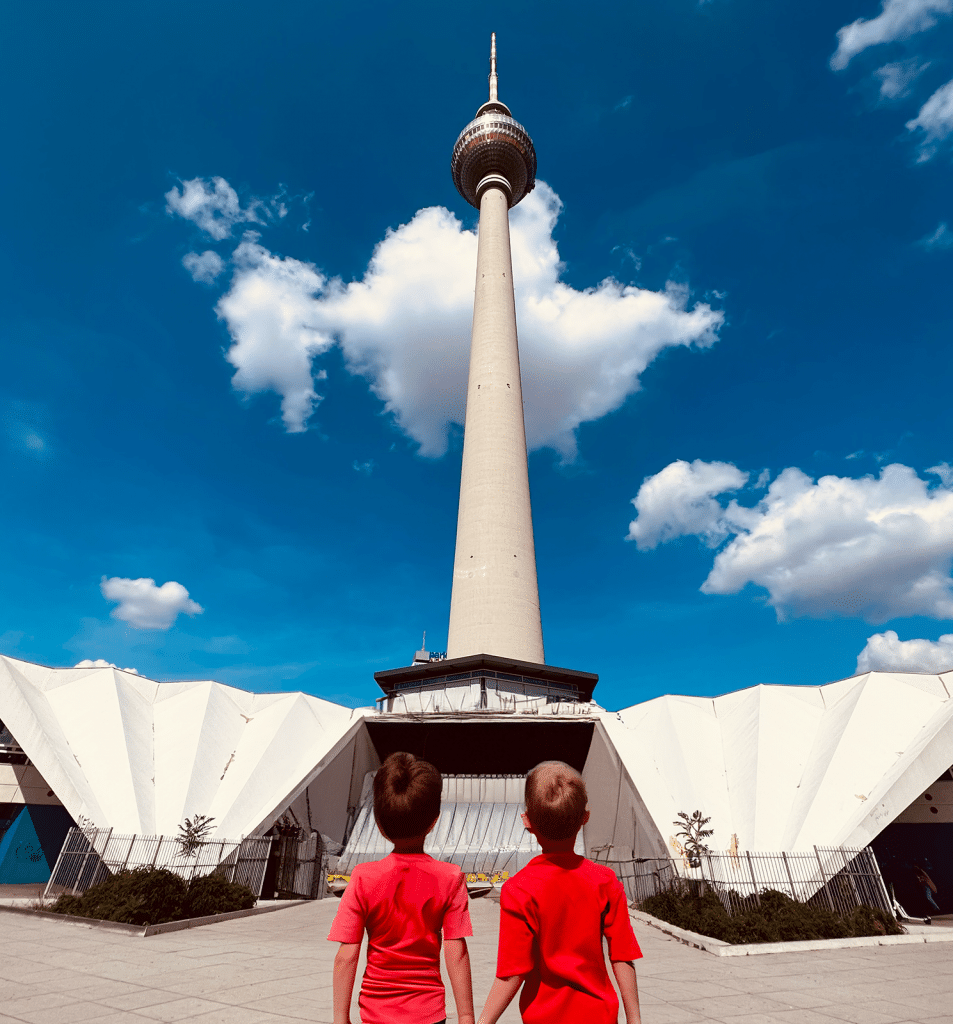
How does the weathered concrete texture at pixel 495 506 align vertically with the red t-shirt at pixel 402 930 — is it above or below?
above

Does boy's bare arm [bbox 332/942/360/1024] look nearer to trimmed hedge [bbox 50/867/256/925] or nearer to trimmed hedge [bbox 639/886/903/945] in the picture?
trimmed hedge [bbox 639/886/903/945]

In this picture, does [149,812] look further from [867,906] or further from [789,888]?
[867,906]

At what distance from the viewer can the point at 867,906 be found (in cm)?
1593

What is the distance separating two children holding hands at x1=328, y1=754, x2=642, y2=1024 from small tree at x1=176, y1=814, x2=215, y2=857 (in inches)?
784

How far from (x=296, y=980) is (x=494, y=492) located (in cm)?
3191

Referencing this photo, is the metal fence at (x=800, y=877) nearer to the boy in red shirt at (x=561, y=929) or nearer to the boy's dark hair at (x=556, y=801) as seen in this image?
the boy in red shirt at (x=561, y=929)

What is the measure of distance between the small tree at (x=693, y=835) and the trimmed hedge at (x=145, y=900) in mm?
13459

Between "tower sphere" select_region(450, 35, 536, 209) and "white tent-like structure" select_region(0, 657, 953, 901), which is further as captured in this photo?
"tower sphere" select_region(450, 35, 536, 209)

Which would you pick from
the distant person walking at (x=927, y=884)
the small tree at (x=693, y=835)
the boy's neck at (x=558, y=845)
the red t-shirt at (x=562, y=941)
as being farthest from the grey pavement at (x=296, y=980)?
the distant person walking at (x=927, y=884)

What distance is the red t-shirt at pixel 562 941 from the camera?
2951 mm

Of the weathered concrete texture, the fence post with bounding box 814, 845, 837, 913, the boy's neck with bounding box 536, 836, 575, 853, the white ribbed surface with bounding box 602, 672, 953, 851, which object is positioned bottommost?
the boy's neck with bounding box 536, 836, 575, 853

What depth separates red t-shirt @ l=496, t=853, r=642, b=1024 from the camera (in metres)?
2.95

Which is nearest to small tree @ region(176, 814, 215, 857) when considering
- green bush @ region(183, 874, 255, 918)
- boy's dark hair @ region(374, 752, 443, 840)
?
green bush @ region(183, 874, 255, 918)

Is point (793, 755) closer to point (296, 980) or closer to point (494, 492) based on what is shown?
point (296, 980)
